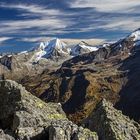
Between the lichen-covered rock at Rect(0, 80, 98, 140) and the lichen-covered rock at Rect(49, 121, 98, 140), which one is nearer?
the lichen-covered rock at Rect(49, 121, 98, 140)

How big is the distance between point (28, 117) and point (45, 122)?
2.56 ft

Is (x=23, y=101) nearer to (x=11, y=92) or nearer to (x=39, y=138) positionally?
(x=11, y=92)

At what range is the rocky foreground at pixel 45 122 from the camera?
743 inches

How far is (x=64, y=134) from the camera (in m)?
18.5

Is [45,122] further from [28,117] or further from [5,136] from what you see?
[5,136]

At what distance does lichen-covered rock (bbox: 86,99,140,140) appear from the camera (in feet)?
64.7

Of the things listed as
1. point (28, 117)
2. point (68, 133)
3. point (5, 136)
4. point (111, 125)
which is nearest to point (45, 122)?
point (28, 117)

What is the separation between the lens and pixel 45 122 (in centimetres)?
2067

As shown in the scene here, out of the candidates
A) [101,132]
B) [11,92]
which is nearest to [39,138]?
[101,132]

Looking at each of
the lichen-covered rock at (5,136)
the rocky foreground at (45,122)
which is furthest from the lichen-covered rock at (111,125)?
the lichen-covered rock at (5,136)

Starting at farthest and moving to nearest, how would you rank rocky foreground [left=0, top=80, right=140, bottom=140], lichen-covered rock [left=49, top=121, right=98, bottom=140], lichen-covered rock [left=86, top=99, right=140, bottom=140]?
lichen-covered rock [left=86, top=99, right=140, bottom=140] < rocky foreground [left=0, top=80, right=140, bottom=140] < lichen-covered rock [left=49, top=121, right=98, bottom=140]

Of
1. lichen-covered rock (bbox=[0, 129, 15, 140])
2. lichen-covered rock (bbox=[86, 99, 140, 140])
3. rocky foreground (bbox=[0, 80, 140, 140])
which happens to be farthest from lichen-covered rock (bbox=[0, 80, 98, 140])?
lichen-covered rock (bbox=[86, 99, 140, 140])

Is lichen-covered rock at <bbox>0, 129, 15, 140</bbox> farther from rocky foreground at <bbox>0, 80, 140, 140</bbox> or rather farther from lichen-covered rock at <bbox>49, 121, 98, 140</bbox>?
lichen-covered rock at <bbox>49, 121, 98, 140</bbox>

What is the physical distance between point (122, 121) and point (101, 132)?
3.81 ft
